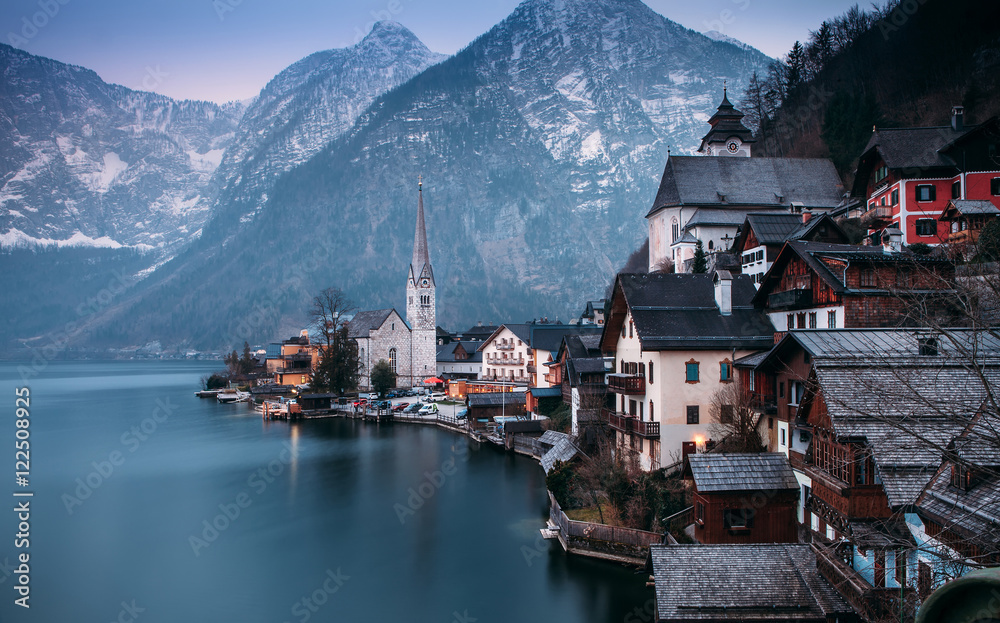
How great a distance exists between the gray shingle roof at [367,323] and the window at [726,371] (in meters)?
68.8

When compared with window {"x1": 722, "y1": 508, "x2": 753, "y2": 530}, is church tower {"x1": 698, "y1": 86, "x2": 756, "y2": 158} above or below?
above

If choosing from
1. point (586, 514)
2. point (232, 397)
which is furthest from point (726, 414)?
point (232, 397)

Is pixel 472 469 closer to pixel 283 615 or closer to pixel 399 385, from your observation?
pixel 283 615

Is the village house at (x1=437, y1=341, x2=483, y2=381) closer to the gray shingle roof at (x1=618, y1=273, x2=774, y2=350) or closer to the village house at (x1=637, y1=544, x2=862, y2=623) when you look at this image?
the gray shingle roof at (x1=618, y1=273, x2=774, y2=350)

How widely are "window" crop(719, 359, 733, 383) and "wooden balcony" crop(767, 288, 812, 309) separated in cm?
322

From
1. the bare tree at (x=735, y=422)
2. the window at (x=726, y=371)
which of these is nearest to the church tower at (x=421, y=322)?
the window at (x=726, y=371)

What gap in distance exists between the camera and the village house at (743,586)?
14.8 metres

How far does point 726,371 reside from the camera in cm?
2703

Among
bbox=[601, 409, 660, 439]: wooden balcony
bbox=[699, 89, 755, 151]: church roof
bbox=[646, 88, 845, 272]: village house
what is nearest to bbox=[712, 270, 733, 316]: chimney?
bbox=[601, 409, 660, 439]: wooden balcony

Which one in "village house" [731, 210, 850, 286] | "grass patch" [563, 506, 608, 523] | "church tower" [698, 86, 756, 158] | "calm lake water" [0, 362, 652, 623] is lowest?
"calm lake water" [0, 362, 652, 623]

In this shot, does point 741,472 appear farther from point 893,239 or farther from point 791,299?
point 893,239

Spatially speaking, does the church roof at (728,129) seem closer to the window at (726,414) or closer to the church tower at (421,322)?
the church tower at (421,322)

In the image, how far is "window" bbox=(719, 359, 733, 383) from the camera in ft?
88.7

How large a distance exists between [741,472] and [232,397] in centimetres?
8153
